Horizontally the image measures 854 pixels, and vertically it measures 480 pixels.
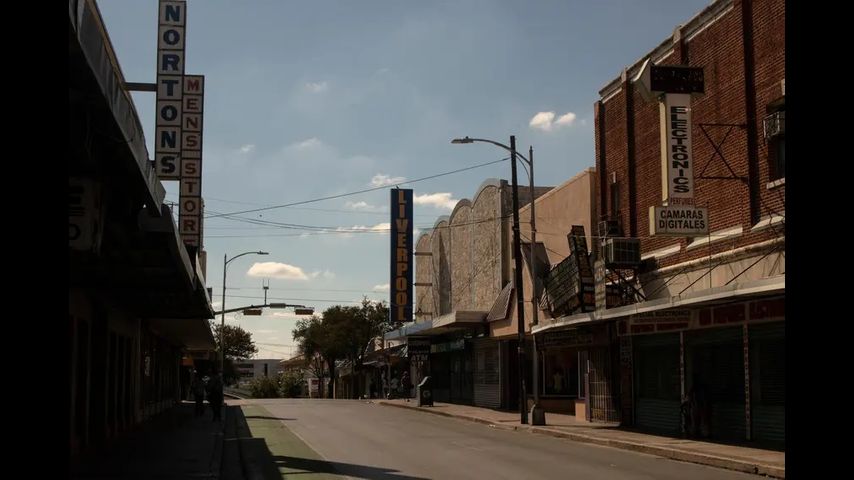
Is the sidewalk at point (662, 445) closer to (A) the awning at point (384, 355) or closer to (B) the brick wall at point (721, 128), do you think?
(B) the brick wall at point (721, 128)

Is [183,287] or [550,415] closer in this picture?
[183,287]

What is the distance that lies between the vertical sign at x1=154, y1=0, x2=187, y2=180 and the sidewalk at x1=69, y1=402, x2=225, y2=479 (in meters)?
7.24

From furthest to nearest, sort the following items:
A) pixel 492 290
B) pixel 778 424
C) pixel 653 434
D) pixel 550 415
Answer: pixel 492 290
pixel 550 415
pixel 653 434
pixel 778 424

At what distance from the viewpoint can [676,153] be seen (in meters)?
20.4

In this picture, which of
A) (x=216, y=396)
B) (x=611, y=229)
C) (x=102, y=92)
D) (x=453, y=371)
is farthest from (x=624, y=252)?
(x=453, y=371)

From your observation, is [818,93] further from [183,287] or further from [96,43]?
[183,287]

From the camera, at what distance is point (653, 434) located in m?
23.0

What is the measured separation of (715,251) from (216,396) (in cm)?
1795

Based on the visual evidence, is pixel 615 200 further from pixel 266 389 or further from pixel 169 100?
pixel 266 389

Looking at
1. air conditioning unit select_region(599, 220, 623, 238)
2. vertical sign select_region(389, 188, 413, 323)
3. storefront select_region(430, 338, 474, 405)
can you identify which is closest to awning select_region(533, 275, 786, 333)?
air conditioning unit select_region(599, 220, 623, 238)

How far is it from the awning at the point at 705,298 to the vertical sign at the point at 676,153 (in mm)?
2368

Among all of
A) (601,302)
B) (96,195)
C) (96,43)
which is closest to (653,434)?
(601,302)

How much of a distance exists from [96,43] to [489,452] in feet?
47.5

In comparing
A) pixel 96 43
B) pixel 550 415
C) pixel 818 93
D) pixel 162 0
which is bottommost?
pixel 550 415
